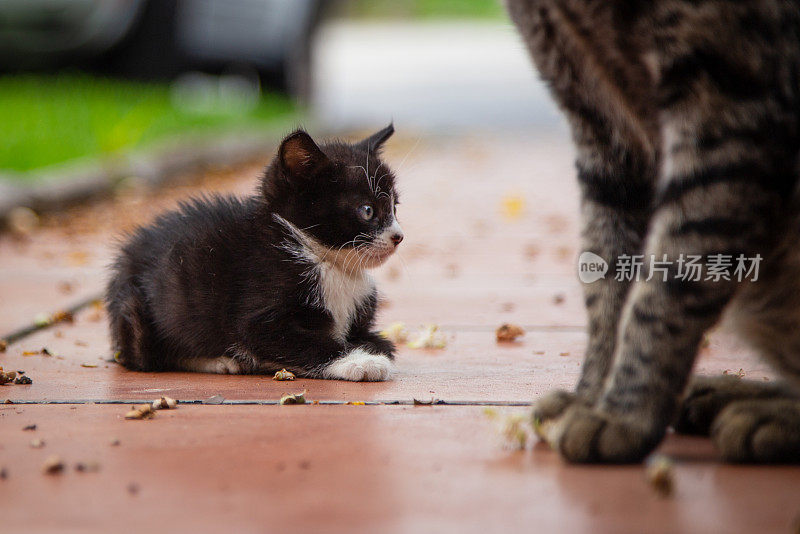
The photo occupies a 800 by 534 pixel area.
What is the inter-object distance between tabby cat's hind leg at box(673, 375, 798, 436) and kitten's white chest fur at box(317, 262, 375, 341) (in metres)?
1.07

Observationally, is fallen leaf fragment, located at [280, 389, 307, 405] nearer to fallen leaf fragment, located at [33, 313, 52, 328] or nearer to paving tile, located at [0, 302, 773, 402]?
paving tile, located at [0, 302, 773, 402]

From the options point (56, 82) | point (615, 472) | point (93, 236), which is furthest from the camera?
point (56, 82)

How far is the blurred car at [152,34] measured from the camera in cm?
989

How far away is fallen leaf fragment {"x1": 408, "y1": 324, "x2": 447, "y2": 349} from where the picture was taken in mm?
3422

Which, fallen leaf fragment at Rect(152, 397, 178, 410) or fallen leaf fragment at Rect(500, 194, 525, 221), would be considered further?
fallen leaf fragment at Rect(500, 194, 525, 221)

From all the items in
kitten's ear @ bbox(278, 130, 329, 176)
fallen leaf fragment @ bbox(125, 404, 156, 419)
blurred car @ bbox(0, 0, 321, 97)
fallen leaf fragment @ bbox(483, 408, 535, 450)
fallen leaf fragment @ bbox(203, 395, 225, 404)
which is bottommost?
fallen leaf fragment @ bbox(125, 404, 156, 419)

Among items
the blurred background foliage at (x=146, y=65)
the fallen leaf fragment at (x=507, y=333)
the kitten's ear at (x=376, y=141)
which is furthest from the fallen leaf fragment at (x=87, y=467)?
the blurred background foliage at (x=146, y=65)

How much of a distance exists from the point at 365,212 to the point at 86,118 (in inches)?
225

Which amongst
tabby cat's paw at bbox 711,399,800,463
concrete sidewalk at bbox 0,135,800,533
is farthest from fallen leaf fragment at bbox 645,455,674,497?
tabby cat's paw at bbox 711,399,800,463

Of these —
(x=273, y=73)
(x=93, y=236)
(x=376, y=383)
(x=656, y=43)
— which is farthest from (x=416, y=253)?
(x=273, y=73)

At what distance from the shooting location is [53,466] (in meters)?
2.03

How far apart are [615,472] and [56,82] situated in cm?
916

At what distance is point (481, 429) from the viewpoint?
235 centimetres

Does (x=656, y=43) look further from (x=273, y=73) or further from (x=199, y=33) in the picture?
(x=273, y=73)
